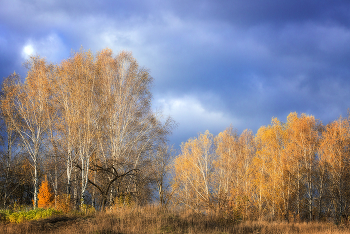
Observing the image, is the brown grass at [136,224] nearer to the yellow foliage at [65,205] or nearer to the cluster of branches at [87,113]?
the yellow foliage at [65,205]

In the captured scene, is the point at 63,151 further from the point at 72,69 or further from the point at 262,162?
the point at 262,162

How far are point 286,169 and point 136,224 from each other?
732 inches

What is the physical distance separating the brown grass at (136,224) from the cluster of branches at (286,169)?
9553mm

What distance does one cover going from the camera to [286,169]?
24.2 metres

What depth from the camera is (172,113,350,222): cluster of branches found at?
2182 cm

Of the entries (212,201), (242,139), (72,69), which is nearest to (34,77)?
(72,69)

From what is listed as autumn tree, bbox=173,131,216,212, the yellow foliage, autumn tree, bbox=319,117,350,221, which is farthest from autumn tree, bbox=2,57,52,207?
autumn tree, bbox=319,117,350,221

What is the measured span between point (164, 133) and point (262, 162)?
461 inches

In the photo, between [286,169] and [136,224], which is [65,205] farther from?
[286,169]

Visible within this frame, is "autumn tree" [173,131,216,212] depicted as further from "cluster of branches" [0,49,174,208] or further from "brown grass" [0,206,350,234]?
"brown grass" [0,206,350,234]

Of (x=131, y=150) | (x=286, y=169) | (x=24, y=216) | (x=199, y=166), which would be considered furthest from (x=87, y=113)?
(x=286, y=169)

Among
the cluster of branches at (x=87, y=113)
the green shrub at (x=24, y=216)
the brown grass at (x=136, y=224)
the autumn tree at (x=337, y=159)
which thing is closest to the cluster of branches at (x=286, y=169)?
the autumn tree at (x=337, y=159)

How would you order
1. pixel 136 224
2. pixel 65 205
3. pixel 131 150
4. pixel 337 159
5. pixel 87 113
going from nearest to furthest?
pixel 136 224
pixel 65 205
pixel 87 113
pixel 131 150
pixel 337 159

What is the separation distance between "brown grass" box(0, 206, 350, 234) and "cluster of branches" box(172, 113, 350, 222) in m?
9.55
